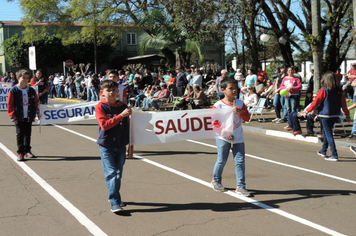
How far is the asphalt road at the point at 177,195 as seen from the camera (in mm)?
4672

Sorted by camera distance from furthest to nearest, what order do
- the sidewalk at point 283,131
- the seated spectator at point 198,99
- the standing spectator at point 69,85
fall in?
the standing spectator at point 69,85, the seated spectator at point 198,99, the sidewalk at point 283,131

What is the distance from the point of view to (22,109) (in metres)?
8.22

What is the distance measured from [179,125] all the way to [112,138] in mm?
1386

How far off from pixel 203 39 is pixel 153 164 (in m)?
15.9

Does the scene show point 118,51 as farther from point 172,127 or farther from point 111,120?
point 111,120

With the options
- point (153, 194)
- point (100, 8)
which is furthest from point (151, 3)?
point (153, 194)

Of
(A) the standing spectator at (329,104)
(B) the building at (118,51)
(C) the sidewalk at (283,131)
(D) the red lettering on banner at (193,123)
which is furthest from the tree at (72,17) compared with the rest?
(D) the red lettering on banner at (193,123)

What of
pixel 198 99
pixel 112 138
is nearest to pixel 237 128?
pixel 112 138

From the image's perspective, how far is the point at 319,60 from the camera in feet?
45.0

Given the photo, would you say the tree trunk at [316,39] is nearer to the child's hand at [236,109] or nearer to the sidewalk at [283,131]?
the sidewalk at [283,131]

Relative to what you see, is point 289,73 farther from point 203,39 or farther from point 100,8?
point 100,8

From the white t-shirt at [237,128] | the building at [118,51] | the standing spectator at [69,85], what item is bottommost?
the white t-shirt at [237,128]

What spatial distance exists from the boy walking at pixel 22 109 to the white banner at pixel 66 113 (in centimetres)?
25

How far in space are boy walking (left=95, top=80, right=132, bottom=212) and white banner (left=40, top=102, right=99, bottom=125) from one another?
3747 mm
